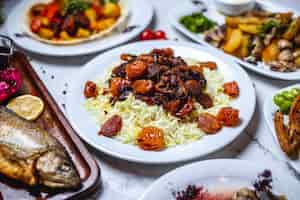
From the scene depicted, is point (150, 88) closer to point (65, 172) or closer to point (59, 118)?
point (59, 118)

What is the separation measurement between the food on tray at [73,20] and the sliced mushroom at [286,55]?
1.21 meters

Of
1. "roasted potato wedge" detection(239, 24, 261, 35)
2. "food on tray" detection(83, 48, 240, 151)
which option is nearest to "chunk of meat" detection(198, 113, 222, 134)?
"food on tray" detection(83, 48, 240, 151)

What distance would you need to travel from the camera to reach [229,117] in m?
2.40

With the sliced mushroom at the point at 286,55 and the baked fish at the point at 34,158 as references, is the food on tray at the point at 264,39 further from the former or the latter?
the baked fish at the point at 34,158

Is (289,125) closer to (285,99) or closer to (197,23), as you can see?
(285,99)

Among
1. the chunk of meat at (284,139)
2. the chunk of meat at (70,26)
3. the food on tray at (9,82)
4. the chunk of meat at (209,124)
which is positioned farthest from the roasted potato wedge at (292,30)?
the food on tray at (9,82)

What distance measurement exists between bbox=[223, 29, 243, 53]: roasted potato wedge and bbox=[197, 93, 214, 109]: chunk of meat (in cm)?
56

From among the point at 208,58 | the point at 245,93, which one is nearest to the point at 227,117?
the point at 245,93

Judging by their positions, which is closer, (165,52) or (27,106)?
(27,106)

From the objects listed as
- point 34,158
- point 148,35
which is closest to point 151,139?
point 34,158

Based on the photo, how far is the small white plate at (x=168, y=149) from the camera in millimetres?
2285

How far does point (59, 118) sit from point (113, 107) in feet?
1.05

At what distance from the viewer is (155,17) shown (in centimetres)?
357

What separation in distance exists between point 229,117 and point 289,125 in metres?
0.32
